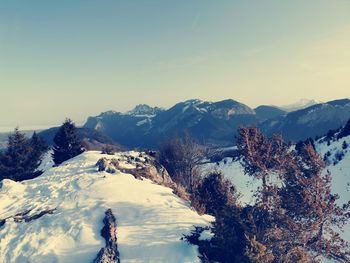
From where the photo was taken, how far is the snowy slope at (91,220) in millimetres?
20250

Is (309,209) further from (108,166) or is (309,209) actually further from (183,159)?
(183,159)

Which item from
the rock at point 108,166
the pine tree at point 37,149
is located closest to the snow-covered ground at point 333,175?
the rock at point 108,166

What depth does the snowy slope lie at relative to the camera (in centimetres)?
Result: 2025

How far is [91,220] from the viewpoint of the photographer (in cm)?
2366

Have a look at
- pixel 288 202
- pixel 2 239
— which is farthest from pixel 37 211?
pixel 288 202

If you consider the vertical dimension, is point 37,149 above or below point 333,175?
above

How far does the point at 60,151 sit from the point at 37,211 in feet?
103

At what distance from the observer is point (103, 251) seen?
19.6 metres

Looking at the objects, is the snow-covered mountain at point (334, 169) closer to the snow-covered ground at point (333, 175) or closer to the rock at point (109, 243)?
the snow-covered ground at point (333, 175)

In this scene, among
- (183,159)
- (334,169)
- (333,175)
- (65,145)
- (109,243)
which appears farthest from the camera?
(65,145)

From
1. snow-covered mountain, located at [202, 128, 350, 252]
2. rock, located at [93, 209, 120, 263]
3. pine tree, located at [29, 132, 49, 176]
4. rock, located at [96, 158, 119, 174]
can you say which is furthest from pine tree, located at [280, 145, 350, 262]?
pine tree, located at [29, 132, 49, 176]

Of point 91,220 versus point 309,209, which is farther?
point 91,220

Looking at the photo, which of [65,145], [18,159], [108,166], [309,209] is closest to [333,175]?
[309,209]

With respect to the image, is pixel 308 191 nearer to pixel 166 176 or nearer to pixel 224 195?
pixel 224 195
